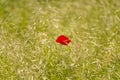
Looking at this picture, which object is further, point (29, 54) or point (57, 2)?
point (57, 2)

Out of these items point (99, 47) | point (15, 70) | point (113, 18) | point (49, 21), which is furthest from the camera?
point (113, 18)

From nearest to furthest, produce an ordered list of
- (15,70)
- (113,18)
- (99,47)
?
(15,70) → (99,47) → (113,18)

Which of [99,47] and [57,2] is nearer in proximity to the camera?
[99,47]

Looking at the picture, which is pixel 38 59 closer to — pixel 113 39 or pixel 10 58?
pixel 10 58

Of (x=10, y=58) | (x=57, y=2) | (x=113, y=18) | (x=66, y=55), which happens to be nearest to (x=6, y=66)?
(x=10, y=58)

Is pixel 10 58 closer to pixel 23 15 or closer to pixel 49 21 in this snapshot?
pixel 49 21

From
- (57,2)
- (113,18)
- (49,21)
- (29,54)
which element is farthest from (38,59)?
(57,2)

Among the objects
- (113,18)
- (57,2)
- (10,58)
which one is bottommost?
(57,2)

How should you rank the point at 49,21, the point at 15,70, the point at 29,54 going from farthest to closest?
1. the point at 49,21
2. the point at 29,54
3. the point at 15,70

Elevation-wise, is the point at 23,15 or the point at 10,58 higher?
the point at 10,58
